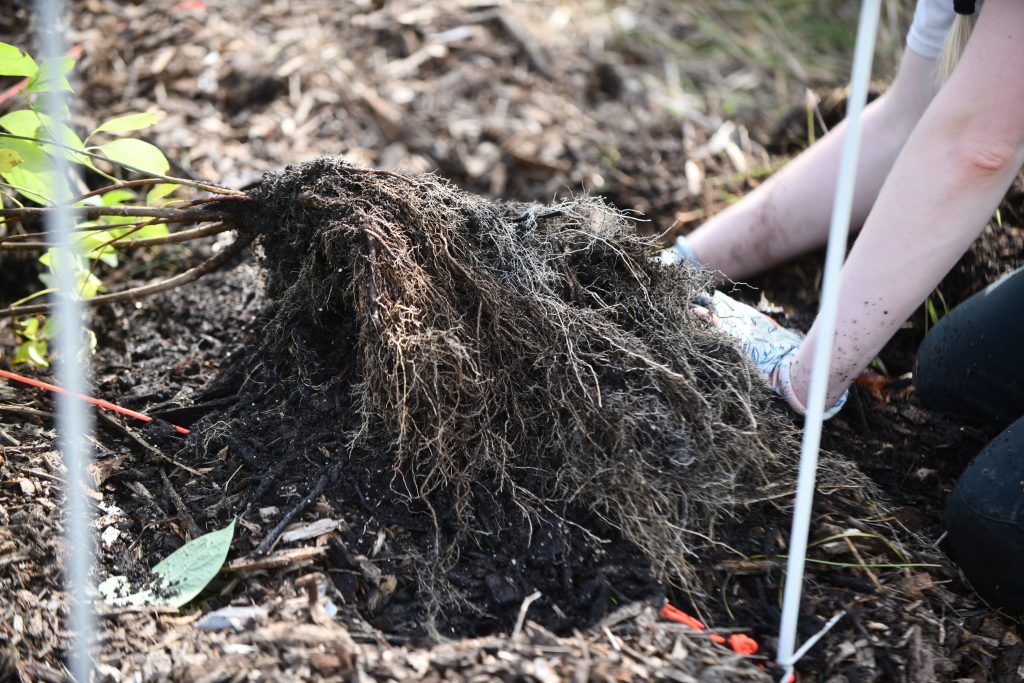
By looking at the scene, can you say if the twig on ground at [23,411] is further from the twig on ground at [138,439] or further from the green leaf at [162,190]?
the green leaf at [162,190]

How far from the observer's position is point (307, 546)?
3.98ft

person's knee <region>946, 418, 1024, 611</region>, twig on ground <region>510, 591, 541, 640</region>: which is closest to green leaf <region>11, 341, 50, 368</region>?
twig on ground <region>510, 591, 541, 640</region>

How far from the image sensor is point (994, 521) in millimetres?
1284

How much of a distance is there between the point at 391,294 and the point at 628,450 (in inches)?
17.5

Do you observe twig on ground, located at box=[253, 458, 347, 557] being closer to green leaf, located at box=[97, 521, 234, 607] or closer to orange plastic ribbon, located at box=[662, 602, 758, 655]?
green leaf, located at box=[97, 521, 234, 607]

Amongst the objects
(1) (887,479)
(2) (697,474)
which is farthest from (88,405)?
(1) (887,479)

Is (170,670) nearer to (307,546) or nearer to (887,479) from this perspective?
Answer: (307,546)

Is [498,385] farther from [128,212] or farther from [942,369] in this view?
[942,369]

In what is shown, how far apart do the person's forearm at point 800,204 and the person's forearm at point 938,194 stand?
494 mm

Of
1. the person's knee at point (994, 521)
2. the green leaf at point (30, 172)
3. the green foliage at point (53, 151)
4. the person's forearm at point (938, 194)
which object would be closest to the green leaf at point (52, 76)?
the green foliage at point (53, 151)

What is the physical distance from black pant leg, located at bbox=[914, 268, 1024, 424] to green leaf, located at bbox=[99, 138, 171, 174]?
149 cm

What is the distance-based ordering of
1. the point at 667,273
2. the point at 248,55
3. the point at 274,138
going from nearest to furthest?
the point at 667,273, the point at 274,138, the point at 248,55

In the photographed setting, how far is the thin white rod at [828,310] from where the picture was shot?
0.96 m

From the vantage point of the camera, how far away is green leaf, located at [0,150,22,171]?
4.28 ft
